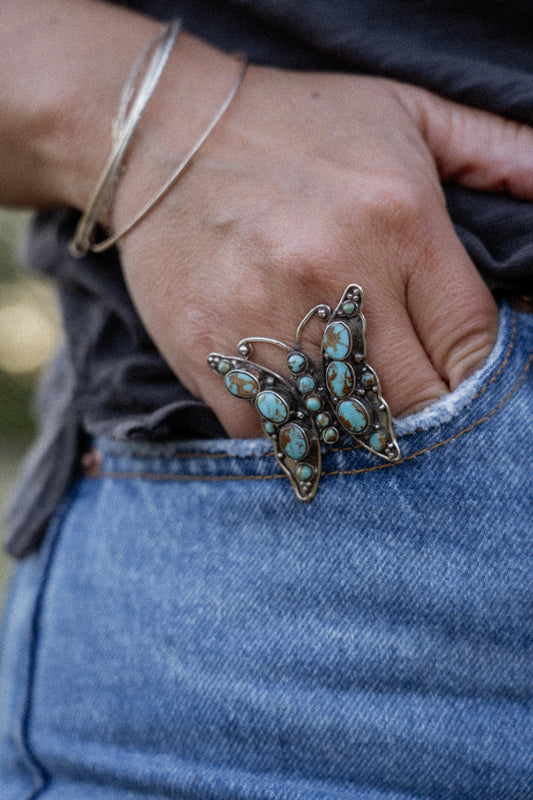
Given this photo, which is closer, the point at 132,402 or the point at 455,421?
the point at 455,421

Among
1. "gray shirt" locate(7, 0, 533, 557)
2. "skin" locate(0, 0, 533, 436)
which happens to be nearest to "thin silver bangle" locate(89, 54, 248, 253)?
"skin" locate(0, 0, 533, 436)

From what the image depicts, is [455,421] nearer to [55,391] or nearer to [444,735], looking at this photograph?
[444,735]

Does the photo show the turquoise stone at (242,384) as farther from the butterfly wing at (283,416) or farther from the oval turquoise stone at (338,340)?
the oval turquoise stone at (338,340)

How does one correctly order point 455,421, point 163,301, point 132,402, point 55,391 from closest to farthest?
point 455,421 < point 163,301 < point 132,402 < point 55,391

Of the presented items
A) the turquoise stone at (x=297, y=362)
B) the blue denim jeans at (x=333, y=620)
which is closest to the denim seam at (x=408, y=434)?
the blue denim jeans at (x=333, y=620)

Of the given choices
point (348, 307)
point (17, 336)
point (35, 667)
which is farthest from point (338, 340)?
point (17, 336)

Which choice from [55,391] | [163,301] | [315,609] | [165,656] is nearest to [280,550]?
[315,609]

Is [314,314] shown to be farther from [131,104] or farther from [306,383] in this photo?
[131,104]
